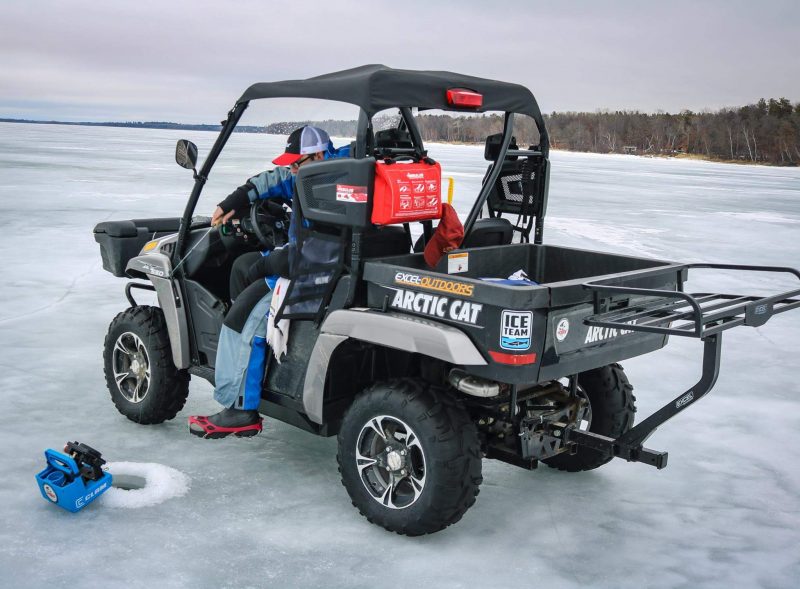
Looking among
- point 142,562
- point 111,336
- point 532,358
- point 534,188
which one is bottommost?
point 142,562

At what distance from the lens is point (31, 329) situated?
6551mm

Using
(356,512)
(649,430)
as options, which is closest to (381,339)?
(356,512)

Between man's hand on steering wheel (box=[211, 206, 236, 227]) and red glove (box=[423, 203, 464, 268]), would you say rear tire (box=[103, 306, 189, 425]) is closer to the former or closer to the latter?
man's hand on steering wheel (box=[211, 206, 236, 227])

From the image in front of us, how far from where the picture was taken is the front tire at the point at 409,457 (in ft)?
10.7

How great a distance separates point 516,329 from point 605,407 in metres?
1.28

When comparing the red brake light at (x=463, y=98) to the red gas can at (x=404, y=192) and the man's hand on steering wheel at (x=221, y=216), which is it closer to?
the red gas can at (x=404, y=192)

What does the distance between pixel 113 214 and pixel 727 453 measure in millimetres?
11908

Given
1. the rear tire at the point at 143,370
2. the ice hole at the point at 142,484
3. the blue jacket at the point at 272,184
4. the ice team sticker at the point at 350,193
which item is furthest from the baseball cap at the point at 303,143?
the ice hole at the point at 142,484

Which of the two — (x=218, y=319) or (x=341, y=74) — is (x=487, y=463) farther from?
(x=341, y=74)

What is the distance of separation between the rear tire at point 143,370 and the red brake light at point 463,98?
2051mm

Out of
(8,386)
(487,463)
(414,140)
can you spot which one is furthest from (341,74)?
(8,386)

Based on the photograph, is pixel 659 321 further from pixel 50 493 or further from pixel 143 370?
pixel 143 370

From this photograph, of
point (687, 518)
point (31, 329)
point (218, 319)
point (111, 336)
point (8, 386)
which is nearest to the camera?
point (687, 518)

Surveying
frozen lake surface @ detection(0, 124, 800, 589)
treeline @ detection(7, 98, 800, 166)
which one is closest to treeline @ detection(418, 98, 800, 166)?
treeline @ detection(7, 98, 800, 166)
